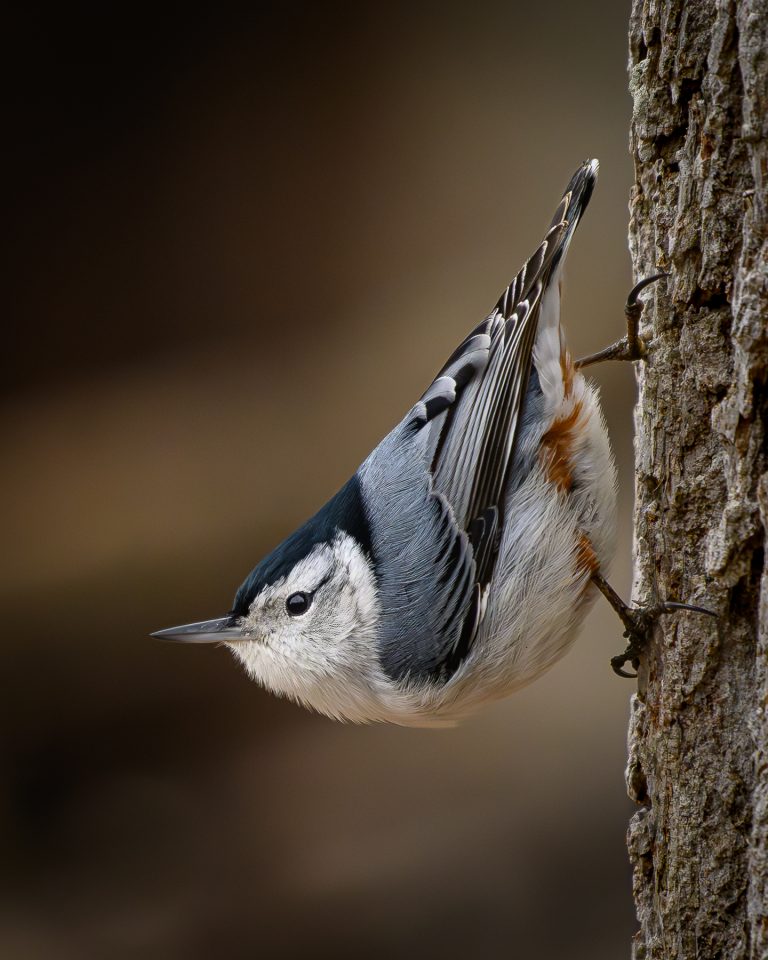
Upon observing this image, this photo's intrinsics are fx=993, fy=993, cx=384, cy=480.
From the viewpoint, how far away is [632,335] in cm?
148

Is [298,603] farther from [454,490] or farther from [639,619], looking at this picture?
[639,619]

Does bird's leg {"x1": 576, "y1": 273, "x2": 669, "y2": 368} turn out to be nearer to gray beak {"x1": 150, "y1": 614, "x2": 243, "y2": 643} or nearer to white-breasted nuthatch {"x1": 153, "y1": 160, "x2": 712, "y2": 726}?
white-breasted nuthatch {"x1": 153, "y1": 160, "x2": 712, "y2": 726}

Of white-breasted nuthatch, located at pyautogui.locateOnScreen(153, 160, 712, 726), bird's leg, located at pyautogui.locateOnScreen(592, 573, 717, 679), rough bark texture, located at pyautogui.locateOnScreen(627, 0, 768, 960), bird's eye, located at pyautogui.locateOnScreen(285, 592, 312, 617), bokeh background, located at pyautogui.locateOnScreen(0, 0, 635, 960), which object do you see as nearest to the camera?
rough bark texture, located at pyautogui.locateOnScreen(627, 0, 768, 960)

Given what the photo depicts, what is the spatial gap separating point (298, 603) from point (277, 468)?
3.42 feet

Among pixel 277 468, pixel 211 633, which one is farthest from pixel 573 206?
pixel 277 468

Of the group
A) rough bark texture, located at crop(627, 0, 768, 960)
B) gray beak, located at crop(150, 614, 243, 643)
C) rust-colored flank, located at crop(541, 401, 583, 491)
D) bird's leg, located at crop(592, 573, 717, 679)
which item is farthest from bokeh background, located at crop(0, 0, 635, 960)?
rough bark texture, located at crop(627, 0, 768, 960)

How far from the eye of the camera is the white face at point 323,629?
65.9 inches

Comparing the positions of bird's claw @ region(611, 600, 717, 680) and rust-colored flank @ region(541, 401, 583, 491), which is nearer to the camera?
bird's claw @ region(611, 600, 717, 680)

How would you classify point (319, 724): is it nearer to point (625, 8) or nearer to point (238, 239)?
point (238, 239)

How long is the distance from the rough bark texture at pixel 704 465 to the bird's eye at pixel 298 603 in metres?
0.63

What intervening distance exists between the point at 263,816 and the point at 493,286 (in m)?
1.58

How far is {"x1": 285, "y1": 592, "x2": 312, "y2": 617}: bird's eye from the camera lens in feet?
5.66

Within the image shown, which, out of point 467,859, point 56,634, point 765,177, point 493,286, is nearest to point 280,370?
point 493,286

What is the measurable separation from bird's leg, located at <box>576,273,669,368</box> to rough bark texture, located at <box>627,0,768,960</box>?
27 mm
